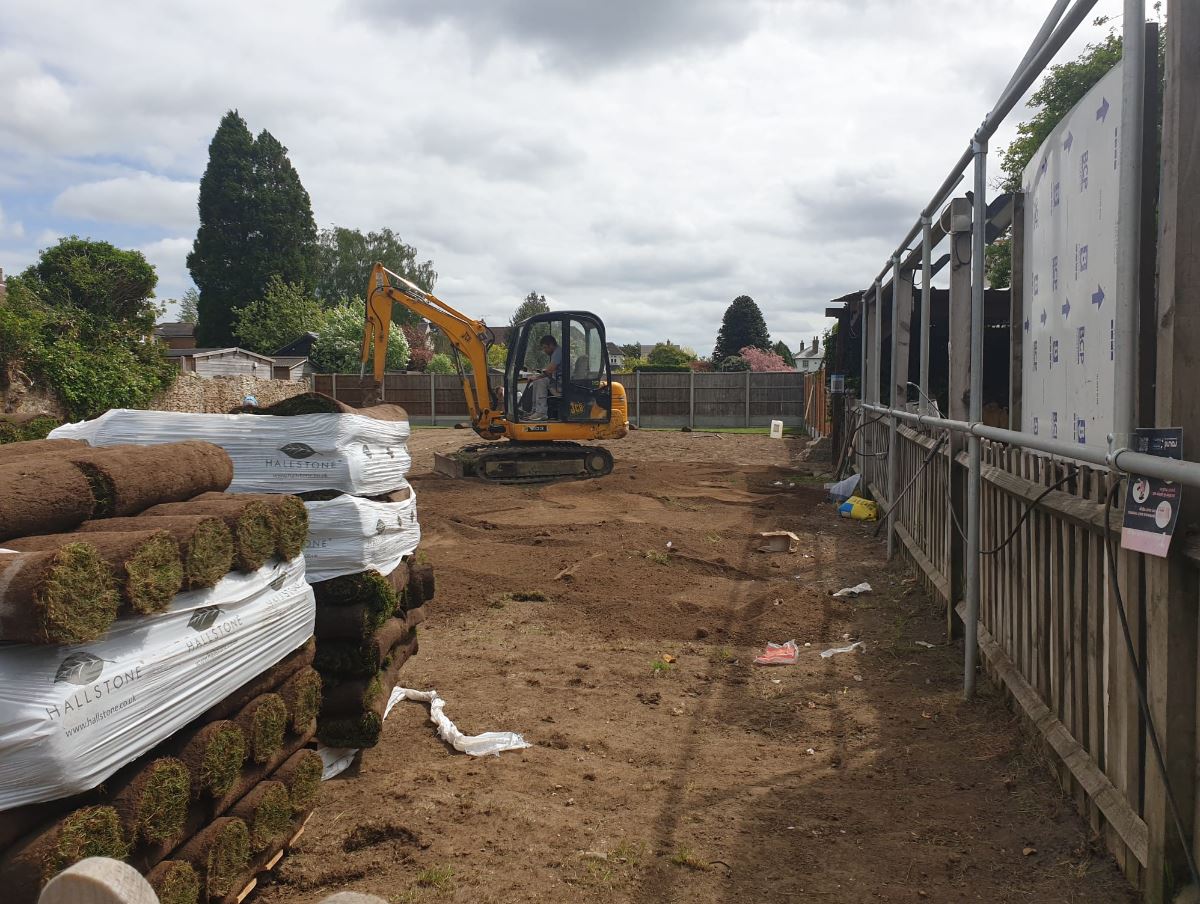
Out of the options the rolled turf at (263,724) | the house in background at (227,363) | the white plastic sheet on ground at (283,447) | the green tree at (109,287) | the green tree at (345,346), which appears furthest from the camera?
the green tree at (345,346)

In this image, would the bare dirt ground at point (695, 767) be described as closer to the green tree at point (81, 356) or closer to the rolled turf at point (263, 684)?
the rolled turf at point (263, 684)

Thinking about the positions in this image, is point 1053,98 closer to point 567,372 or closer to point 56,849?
point 567,372

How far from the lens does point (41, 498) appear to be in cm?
261

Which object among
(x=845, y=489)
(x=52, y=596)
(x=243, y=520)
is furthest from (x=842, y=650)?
(x=845, y=489)

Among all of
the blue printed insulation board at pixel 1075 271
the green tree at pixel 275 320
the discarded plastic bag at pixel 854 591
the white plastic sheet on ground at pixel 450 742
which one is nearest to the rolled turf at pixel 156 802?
the white plastic sheet on ground at pixel 450 742

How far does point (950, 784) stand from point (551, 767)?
176 cm

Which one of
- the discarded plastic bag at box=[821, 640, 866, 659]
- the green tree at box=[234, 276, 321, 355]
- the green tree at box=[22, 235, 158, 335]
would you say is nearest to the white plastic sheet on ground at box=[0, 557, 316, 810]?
Result: the discarded plastic bag at box=[821, 640, 866, 659]

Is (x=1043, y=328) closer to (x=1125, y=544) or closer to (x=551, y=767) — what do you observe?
(x=1125, y=544)

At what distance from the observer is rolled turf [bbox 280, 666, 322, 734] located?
3490mm

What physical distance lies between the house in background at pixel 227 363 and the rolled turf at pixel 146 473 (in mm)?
36858

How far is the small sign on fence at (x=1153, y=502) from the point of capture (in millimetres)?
2359

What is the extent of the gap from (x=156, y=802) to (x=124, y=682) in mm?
364

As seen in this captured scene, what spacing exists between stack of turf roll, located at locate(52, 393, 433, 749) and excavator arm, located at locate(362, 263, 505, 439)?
11977 millimetres

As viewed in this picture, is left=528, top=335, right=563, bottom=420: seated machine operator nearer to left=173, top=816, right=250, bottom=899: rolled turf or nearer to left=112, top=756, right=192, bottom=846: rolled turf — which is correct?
left=173, top=816, right=250, bottom=899: rolled turf
